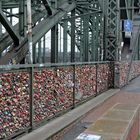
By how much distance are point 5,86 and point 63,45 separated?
1860 cm

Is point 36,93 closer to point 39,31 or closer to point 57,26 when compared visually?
point 39,31

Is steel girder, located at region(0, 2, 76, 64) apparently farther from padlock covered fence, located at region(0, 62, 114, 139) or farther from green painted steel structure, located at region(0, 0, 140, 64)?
padlock covered fence, located at region(0, 62, 114, 139)

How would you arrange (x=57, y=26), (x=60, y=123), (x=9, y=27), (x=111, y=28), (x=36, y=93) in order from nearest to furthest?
(x=36, y=93)
(x=60, y=123)
(x=9, y=27)
(x=57, y=26)
(x=111, y=28)

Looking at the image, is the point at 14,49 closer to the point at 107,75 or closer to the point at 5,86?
the point at 107,75

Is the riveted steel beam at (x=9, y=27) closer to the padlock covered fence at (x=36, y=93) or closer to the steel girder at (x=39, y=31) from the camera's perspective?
the steel girder at (x=39, y=31)

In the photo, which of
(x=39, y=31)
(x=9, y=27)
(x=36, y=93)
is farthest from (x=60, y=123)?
(x=39, y=31)

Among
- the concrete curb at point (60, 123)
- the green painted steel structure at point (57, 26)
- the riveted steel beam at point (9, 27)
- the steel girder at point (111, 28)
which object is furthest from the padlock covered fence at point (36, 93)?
the steel girder at point (111, 28)

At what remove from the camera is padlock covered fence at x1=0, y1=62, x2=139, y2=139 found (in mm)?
6367

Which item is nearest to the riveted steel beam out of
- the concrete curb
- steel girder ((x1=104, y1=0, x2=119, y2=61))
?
the concrete curb

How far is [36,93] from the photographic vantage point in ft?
24.9

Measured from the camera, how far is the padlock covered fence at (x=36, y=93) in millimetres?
6367

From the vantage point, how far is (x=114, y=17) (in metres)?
17.9

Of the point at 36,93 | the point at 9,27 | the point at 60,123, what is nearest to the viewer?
the point at 36,93

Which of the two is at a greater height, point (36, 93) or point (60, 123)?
point (36, 93)
